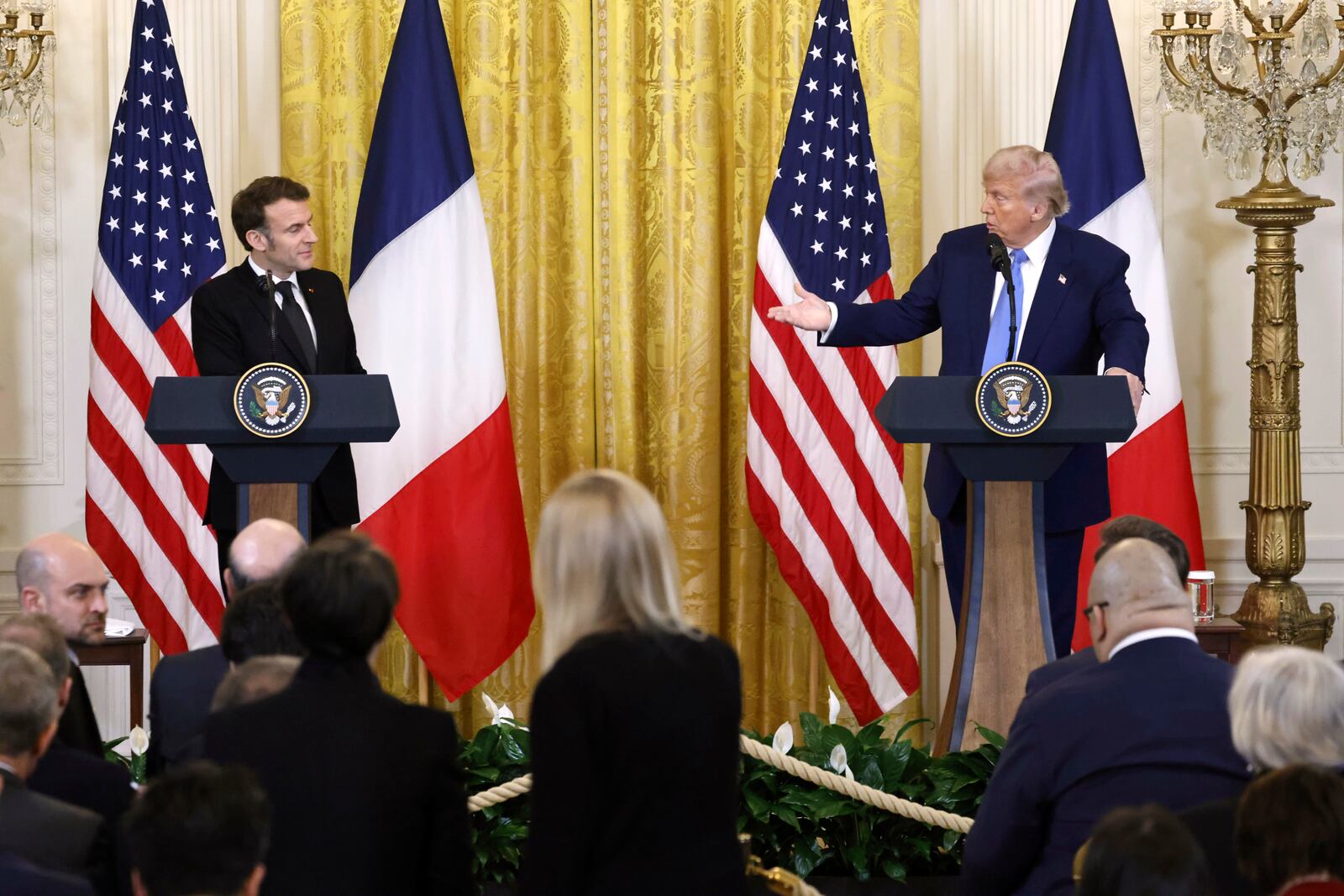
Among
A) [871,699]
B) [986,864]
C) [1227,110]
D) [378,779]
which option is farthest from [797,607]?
[378,779]

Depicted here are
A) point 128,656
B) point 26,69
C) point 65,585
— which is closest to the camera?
point 65,585

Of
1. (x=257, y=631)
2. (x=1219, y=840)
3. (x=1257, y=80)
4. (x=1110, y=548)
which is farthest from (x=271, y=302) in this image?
(x=1257, y=80)

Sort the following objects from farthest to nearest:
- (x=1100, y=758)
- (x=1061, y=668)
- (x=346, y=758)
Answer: (x=1061, y=668) < (x=1100, y=758) < (x=346, y=758)

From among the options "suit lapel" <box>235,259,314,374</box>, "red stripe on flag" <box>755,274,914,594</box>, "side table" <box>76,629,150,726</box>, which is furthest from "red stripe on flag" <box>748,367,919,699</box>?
"side table" <box>76,629,150,726</box>

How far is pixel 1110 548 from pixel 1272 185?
344 centimetres

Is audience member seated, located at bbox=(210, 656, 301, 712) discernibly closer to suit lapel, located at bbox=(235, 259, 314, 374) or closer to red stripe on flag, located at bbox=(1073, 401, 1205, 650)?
suit lapel, located at bbox=(235, 259, 314, 374)

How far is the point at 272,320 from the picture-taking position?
484 cm

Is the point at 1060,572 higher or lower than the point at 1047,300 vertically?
lower

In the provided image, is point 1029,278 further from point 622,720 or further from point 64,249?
point 64,249

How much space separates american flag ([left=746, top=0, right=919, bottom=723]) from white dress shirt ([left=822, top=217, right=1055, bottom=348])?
1.39m

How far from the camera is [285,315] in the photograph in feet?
16.0

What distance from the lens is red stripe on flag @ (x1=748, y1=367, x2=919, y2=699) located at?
240 inches

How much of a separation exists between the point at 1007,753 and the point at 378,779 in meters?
1.00

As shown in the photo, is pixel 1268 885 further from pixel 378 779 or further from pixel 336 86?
pixel 336 86
